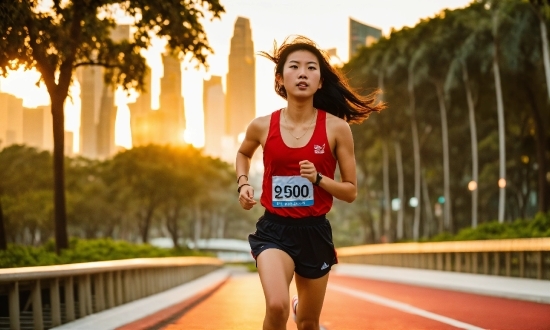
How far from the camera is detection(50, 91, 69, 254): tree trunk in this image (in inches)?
831

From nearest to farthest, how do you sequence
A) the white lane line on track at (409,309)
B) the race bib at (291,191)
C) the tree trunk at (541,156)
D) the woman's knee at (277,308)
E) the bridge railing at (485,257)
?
the woman's knee at (277,308), the race bib at (291,191), the white lane line on track at (409,309), the bridge railing at (485,257), the tree trunk at (541,156)

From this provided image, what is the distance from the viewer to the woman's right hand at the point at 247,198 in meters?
6.07

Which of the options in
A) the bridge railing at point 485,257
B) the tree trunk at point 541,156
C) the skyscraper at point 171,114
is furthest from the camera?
the skyscraper at point 171,114

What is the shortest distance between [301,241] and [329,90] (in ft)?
3.98

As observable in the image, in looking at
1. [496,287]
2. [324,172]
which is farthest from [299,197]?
[496,287]

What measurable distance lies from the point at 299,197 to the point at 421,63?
61120mm

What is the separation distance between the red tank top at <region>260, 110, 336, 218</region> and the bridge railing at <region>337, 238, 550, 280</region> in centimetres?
1427

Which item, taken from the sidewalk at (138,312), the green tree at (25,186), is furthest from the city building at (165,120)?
the sidewalk at (138,312)

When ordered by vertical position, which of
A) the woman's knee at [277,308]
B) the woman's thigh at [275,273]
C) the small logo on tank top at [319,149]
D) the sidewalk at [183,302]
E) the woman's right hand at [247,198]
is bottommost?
the sidewalk at [183,302]

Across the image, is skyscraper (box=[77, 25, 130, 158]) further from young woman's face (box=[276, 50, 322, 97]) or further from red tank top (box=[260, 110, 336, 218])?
red tank top (box=[260, 110, 336, 218])

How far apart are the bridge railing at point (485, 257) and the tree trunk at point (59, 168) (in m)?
10.2

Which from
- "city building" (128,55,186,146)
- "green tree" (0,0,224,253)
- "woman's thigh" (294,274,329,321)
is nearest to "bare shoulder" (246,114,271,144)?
"woman's thigh" (294,274,329,321)

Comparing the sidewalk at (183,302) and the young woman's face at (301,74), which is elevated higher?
the young woman's face at (301,74)

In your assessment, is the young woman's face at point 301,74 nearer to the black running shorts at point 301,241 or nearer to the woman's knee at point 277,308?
the black running shorts at point 301,241
